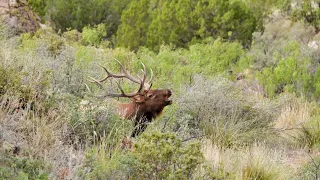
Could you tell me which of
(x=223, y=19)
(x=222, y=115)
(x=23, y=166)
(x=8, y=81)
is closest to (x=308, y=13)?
(x=223, y=19)

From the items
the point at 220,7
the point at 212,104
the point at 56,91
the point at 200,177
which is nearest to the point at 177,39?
the point at 220,7

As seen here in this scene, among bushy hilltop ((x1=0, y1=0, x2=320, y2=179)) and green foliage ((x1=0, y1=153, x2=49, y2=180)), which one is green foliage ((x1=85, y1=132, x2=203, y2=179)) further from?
green foliage ((x1=0, y1=153, x2=49, y2=180))

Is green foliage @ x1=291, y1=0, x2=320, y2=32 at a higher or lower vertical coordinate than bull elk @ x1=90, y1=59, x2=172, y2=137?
lower

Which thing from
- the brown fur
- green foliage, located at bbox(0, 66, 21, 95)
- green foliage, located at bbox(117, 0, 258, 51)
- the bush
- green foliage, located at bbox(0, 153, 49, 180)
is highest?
green foliage, located at bbox(0, 66, 21, 95)

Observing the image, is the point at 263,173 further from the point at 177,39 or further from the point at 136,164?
the point at 177,39

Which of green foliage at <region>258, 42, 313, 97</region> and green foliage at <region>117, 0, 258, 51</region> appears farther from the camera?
green foliage at <region>117, 0, 258, 51</region>

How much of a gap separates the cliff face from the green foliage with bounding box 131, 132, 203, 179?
10401mm

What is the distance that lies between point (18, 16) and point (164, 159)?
11.1 m

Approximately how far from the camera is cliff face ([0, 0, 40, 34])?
16188 millimetres

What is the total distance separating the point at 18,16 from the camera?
16.5 meters

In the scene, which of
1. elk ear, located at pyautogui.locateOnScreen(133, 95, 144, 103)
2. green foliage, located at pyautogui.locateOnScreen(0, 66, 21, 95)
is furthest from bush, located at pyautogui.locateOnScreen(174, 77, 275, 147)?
green foliage, located at pyautogui.locateOnScreen(0, 66, 21, 95)

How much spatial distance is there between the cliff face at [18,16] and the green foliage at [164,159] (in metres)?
10.4

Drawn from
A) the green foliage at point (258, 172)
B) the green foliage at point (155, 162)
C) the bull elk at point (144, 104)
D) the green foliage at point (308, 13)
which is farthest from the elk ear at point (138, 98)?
the green foliage at point (308, 13)

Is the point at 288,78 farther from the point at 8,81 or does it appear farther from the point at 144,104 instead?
the point at 8,81
